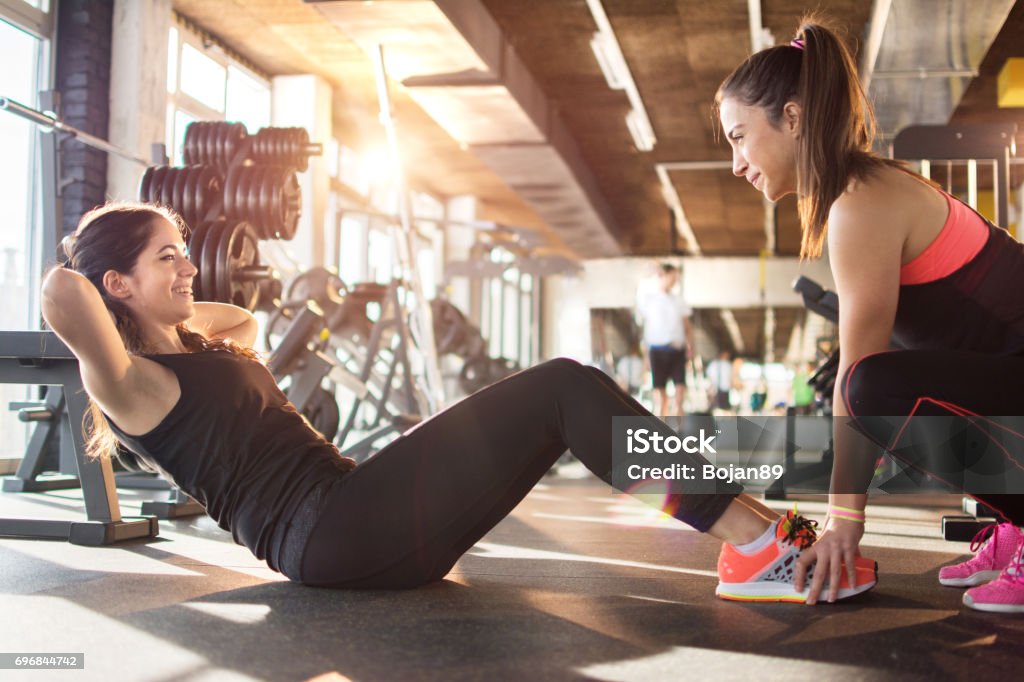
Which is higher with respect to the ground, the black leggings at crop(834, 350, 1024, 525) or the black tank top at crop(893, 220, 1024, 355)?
the black tank top at crop(893, 220, 1024, 355)

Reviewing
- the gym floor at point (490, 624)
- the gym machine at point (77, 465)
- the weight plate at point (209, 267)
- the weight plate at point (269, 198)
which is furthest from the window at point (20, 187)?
the gym floor at point (490, 624)

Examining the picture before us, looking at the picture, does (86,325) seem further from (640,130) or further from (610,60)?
(640,130)

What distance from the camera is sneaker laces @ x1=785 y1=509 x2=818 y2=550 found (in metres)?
1.64

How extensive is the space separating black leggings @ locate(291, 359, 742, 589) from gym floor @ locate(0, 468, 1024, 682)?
15 centimetres

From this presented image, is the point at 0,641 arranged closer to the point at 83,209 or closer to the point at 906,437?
the point at 906,437

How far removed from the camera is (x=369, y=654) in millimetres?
1377

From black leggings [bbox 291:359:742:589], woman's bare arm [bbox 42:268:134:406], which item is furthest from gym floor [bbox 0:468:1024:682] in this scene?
woman's bare arm [bbox 42:268:134:406]

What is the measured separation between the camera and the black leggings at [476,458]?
165 cm

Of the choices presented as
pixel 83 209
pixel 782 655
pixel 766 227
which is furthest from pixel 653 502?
pixel 766 227

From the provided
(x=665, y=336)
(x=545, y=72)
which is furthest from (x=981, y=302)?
(x=545, y=72)

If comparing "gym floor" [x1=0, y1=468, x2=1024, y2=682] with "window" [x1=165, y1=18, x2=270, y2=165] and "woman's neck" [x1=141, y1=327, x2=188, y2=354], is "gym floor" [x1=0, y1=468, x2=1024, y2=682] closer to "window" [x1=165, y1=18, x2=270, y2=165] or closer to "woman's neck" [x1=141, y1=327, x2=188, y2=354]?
"woman's neck" [x1=141, y1=327, x2=188, y2=354]

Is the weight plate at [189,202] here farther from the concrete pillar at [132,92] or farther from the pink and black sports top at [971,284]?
the pink and black sports top at [971,284]

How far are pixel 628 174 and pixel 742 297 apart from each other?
3.99 m

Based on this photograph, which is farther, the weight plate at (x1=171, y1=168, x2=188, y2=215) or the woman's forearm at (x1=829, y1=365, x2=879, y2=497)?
the weight plate at (x1=171, y1=168, x2=188, y2=215)
